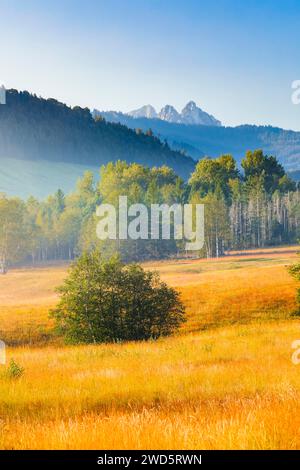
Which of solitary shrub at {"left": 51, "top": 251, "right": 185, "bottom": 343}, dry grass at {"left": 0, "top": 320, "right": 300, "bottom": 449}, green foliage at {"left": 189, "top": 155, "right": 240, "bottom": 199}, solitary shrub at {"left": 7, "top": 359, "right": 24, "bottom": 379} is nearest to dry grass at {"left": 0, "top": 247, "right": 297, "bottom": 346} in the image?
solitary shrub at {"left": 51, "top": 251, "right": 185, "bottom": 343}

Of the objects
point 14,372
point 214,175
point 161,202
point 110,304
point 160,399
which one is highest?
point 214,175

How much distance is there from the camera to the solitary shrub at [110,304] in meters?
28.6

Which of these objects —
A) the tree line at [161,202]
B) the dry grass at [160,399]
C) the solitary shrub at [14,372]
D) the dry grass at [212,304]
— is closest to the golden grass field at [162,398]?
the dry grass at [160,399]

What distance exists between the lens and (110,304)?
2900cm

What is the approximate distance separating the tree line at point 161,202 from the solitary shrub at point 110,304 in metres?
73.3

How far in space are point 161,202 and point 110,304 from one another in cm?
10089

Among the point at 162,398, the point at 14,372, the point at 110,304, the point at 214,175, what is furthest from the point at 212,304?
the point at 214,175

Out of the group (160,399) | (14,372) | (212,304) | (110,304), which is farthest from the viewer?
(212,304)

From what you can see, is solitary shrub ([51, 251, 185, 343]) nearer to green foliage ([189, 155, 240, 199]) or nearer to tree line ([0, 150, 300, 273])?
tree line ([0, 150, 300, 273])

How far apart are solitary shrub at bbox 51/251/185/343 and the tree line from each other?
241ft

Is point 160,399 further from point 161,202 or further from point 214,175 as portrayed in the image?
point 214,175

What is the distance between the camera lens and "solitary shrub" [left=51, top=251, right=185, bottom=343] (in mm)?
28609

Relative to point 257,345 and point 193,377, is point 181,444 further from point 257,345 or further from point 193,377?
point 257,345

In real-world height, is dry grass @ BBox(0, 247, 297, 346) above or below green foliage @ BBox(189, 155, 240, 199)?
below
